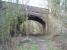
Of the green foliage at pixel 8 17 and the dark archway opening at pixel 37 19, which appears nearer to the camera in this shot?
the green foliage at pixel 8 17

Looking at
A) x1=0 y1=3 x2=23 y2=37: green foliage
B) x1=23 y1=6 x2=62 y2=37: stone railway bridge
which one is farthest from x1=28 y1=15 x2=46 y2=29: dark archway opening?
x1=0 y1=3 x2=23 y2=37: green foliage

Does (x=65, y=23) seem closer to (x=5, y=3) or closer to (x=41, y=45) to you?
(x=41, y=45)

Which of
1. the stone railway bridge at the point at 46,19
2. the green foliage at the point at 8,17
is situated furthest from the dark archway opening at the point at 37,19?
the green foliage at the point at 8,17

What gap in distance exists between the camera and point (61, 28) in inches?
212

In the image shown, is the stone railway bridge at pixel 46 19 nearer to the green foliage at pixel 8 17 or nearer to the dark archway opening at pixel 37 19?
the dark archway opening at pixel 37 19

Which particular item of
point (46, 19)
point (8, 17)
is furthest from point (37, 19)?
point (8, 17)

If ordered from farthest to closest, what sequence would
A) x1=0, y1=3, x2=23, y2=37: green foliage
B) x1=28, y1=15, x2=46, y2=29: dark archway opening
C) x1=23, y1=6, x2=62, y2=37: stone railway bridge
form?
x1=28, y1=15, x2=46, y2=29: dark archway opening → x1=23, y1=6, x2=62, y2=37: stone railway bridge → x1=0, y1=3, x2=23, y2=37: green foliage

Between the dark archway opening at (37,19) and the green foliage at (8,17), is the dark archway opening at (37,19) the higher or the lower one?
the lower one

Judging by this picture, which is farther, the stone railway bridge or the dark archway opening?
the dark archway opening

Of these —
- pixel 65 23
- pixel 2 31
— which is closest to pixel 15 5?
pixel 2 31

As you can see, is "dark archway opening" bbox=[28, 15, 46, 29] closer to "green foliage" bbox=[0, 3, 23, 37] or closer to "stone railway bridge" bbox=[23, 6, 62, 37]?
"stone railway bridge" bbox=[23, 6, 62, 37]

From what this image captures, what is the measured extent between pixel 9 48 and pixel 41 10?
6.67 ft

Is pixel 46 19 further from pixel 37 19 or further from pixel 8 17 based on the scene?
pixel 8 17

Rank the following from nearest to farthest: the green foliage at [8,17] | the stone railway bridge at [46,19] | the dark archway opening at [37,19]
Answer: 1. the green foliage at [8,17]
2. the stone railway bridge at [46,19]
3. the dark archway opening at [37,19]
